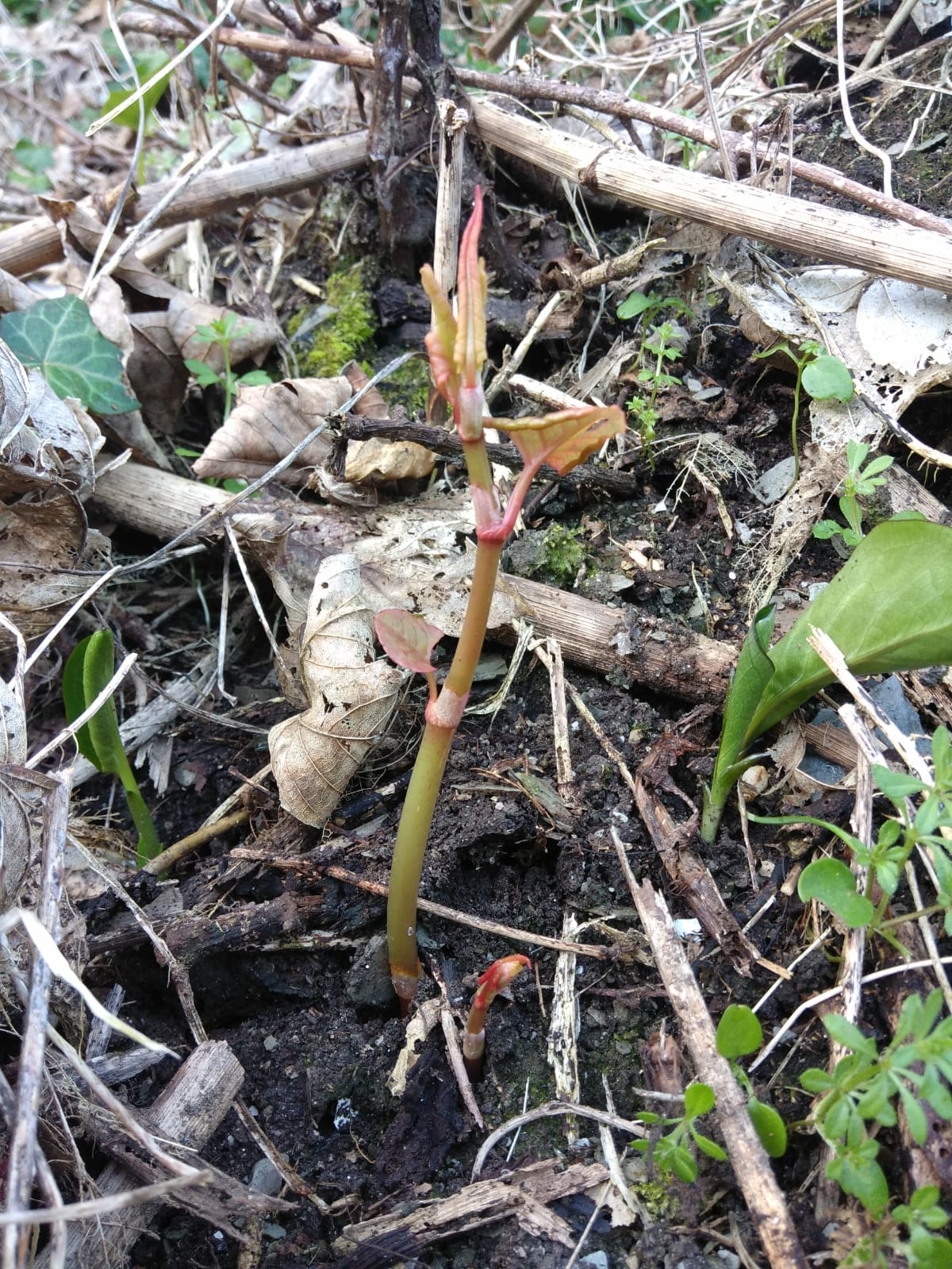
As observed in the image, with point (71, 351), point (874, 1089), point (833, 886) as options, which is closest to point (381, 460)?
point (71, 351)

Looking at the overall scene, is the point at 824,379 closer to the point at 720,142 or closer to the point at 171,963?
the point at 720,142

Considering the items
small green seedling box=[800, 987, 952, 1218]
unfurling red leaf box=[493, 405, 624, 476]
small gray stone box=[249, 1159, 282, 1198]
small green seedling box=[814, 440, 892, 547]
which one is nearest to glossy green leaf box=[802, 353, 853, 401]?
small green seedling box=[814, 440, 892, 547]

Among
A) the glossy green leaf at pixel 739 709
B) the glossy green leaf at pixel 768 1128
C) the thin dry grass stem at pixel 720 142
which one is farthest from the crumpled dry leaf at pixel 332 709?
the thin dry grass stem at pixel 720 142

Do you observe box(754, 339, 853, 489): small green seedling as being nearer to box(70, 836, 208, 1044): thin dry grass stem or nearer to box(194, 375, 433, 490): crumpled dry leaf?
box(194, 375, 433, 490): crumpled dry leaf

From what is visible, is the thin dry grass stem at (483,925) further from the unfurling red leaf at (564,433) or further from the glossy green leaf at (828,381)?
the glossy green leaf at (828,381)

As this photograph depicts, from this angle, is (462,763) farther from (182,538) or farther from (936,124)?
(936,124)
